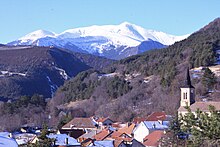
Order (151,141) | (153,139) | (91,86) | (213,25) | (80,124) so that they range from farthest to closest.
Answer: (213,25), (91,86), (80,124), (153,139), (151,141)

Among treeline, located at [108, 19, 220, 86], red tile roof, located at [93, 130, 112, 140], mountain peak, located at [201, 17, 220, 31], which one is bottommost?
red tile roof, located at [93, 130, 112, 140]

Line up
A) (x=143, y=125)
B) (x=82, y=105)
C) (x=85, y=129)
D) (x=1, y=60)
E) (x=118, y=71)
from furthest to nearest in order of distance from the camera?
(x=1, y=60) → (x=118, y=71) → (x=82, y=105) → (x=85, y=129) → (x=143, y=125)

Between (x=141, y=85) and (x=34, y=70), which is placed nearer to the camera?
(x=141, y=85)

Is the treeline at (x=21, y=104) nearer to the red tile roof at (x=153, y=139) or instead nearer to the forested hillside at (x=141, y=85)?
the forested hillside at (x=141, y=85)

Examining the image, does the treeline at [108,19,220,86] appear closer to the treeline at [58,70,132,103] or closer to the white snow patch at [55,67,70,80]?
the treeline at [58,70,132,103]

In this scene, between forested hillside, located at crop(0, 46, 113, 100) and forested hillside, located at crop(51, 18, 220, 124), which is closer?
forested hillside, located at crop(51, 18, 220, 124)

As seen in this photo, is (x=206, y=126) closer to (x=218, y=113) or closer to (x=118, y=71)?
(x=218, y=113)

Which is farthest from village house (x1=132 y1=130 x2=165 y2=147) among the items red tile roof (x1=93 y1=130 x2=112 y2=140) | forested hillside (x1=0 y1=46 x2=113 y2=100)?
forested hillside (x1=0 y1=46 x2=113 y2=100)

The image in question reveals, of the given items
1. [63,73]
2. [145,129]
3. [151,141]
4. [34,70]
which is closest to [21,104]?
[145,129]

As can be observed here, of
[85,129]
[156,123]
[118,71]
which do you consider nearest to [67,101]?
[118,71]

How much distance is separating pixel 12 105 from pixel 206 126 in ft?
217

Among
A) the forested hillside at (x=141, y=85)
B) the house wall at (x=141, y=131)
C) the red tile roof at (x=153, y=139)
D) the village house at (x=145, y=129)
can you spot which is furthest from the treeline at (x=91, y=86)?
the red tile roof at (x=153, y=139)

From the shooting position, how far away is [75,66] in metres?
190

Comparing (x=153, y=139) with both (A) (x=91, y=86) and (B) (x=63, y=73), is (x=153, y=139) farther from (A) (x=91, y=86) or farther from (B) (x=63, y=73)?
(B) (x=63, y=73)
